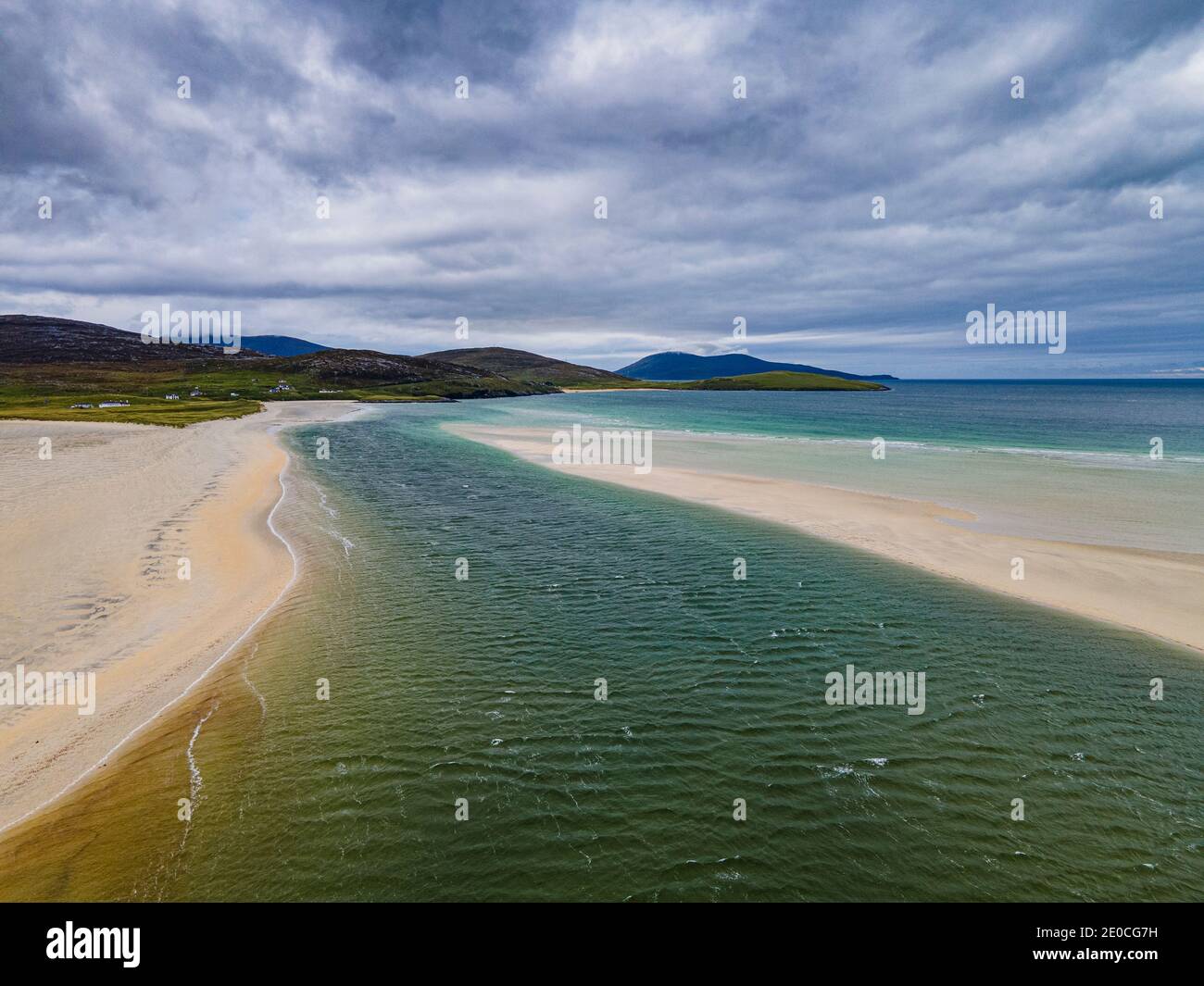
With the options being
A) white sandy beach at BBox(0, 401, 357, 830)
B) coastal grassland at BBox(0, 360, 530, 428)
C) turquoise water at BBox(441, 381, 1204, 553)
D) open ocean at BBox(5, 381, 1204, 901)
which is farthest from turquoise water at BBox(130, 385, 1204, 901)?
coastal grassland at BBox(0, 360, 530, 428)

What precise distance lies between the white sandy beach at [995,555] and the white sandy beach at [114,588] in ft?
90.3

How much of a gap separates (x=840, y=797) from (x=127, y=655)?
62.7 feet

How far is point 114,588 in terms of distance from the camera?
2033 cm

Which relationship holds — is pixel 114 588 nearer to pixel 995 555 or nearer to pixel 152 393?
pixel 995 555

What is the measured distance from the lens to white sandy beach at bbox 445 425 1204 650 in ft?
69.5

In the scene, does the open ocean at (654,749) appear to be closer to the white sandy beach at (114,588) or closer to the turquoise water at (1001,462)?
the white sandy beach at (114,588)

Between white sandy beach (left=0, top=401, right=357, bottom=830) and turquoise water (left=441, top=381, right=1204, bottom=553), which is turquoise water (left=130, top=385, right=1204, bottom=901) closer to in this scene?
white sandy beach (left=0, top=401, right=357, bottom=830)

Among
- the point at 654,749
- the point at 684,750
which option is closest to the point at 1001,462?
the point at 684,750

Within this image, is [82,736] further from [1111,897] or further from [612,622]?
[1111,897]

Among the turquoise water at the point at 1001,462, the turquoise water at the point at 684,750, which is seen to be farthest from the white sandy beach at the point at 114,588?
the turquoise water at the point at 1001,462

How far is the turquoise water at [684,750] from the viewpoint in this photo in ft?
32.1

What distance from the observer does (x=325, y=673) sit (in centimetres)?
1628

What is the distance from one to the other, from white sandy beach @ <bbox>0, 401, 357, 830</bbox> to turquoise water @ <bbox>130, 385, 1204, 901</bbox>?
6.93 feet
